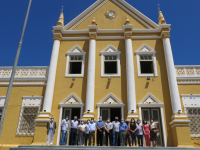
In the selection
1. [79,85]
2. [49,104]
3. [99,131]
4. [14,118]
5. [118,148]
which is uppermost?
[79,85]

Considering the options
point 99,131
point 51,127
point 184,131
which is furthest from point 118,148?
point 184,131

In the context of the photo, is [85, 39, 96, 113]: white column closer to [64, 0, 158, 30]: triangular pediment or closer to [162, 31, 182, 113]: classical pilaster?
[64, 0, 158, 30]: triangular pediment

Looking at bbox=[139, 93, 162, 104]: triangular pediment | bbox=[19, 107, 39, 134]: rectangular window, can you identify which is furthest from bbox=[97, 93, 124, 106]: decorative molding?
bbox=[19, 107, 39, 134]: rectangular window

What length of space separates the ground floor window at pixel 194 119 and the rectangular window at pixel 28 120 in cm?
A: 1033

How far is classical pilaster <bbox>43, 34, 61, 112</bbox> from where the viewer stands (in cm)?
1273

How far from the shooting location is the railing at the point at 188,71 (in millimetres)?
13781

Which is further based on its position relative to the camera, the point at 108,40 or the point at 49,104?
the point at 108,40

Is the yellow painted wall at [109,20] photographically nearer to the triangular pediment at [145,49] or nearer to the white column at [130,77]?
the triangular pediment at [145,49]

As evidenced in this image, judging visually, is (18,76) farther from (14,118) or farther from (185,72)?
(185,72)

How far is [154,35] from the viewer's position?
15258 mm

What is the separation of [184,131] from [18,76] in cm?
1200

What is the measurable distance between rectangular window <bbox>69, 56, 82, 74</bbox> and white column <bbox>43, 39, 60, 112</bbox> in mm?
1182

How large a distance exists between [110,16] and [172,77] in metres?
7.38

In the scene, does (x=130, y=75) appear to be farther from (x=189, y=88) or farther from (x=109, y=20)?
(x=109, y=20)
